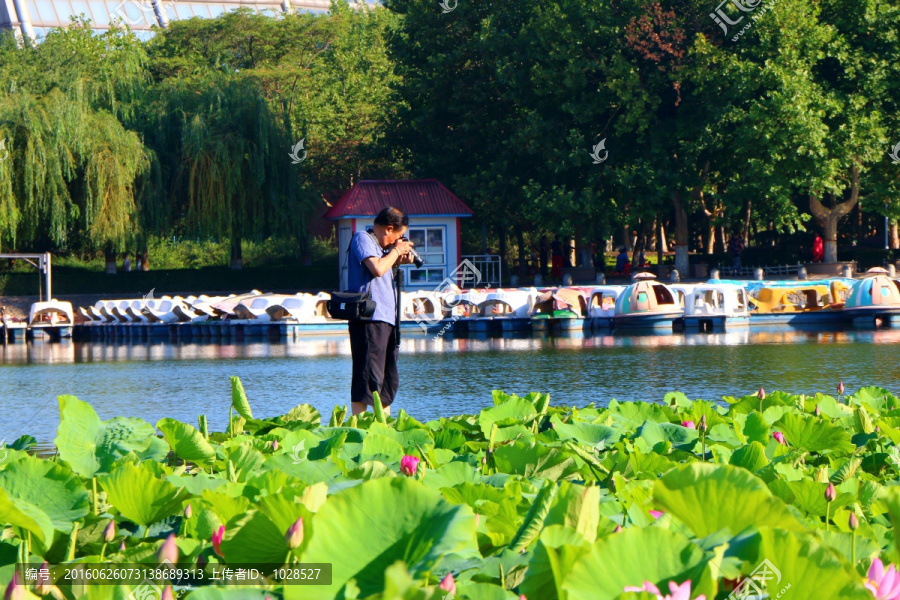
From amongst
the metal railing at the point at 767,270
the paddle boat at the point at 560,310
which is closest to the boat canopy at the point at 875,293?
the paddle boat at the point at 560,310

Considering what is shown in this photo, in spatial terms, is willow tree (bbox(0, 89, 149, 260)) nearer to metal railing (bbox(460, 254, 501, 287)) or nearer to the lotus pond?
metal railing (bbox(460, 254, 501, 287))

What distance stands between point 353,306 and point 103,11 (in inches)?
3394

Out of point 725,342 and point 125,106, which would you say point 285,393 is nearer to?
point 725,342

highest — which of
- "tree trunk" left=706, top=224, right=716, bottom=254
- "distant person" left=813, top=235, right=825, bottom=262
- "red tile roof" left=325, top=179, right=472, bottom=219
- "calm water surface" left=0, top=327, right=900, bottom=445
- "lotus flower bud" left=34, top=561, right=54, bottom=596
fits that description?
"red tile roof" left=325, top=179, right=472, bottom=219

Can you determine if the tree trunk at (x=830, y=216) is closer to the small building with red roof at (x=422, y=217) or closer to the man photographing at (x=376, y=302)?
the small building with red roof at (x=422, y=217)

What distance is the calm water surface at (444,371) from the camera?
12.9m

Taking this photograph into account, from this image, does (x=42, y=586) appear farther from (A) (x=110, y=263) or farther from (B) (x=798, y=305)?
(A) (x=110, y=263)

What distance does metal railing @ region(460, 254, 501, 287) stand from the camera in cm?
3934

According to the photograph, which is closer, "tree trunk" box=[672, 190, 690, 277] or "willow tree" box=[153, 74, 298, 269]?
"willow tree" box=[153, 74, 298, 269]

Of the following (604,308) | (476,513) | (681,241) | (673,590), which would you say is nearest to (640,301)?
(604,308)

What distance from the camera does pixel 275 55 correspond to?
178ft

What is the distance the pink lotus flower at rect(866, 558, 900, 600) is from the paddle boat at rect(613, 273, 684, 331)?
2723 centimetres

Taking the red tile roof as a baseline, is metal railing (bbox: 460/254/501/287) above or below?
below

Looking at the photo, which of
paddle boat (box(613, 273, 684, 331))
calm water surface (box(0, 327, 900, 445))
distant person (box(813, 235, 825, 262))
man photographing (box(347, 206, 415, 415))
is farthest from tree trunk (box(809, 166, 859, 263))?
man photographing (box(347, 206, 415, 415))
